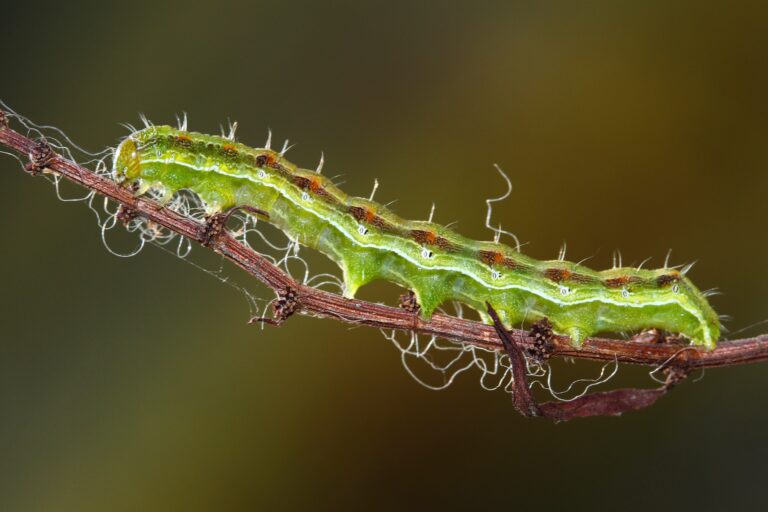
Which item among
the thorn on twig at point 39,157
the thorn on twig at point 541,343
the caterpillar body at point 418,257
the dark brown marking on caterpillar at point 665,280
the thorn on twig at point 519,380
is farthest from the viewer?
the dark brown marking on caterpillar at point 665,280

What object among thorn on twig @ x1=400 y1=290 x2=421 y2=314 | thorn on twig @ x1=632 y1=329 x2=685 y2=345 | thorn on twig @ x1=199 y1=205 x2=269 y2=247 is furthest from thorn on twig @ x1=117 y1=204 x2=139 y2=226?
thorn on twig @ x1=632 y1=329 x2=685 y2=345

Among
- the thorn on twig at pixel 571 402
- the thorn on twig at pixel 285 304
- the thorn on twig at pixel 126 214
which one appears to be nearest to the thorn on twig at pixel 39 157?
the thorn on twig at pixel 126 214

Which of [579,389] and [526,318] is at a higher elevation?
[579,389]

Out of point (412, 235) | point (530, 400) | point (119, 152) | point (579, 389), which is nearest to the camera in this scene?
point (530, 400)

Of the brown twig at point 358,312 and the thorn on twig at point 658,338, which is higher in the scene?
the thorn on twig at point 658,338

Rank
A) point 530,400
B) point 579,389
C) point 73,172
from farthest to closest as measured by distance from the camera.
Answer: point 579,389
point 73,172
point 530,400

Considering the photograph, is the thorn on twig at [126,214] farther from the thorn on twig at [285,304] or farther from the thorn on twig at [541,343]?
the thorn on twig at [541,343]

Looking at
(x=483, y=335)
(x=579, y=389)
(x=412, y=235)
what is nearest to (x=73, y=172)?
(x=412, y=235)

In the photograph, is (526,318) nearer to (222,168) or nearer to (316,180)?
(316,180)

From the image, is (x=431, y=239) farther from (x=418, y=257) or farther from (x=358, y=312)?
(x=358, y=312)
